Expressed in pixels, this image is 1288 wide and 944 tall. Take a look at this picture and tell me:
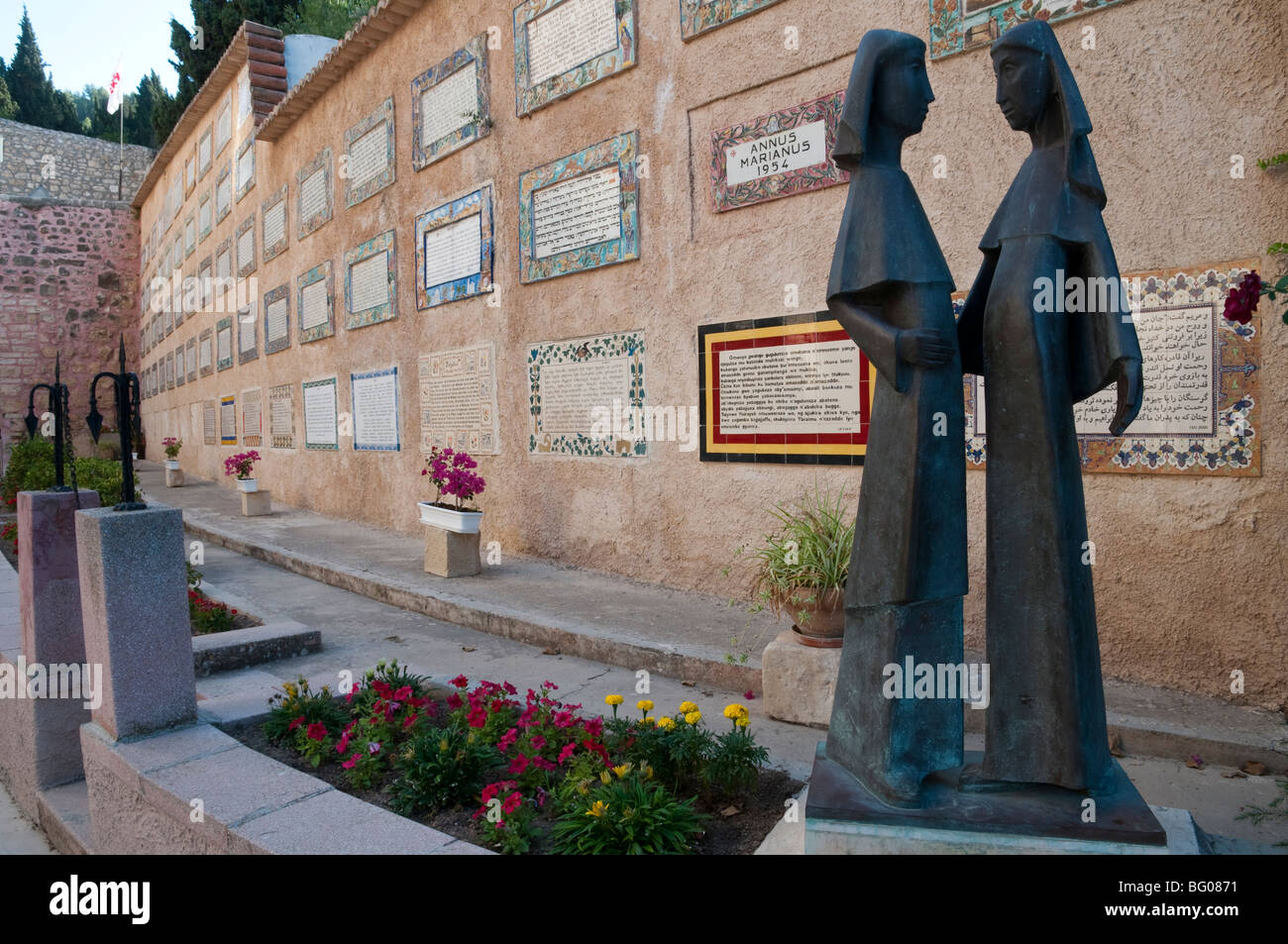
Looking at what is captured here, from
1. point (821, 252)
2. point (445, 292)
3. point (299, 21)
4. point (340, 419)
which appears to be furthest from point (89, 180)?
point (821, 252)

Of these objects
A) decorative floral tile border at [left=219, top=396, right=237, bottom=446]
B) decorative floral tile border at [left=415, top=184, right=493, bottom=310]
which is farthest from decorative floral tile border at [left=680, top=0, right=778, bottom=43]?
decorative floral tile border at [left=219, top=396, right=237, bottom=446]

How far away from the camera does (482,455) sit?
28.8ft

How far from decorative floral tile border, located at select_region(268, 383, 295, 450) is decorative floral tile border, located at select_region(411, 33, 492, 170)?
5353mm

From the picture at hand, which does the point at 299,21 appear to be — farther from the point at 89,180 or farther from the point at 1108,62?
the point at 1108,62

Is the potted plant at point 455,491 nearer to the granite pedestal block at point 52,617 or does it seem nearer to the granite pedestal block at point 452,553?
the granite pedestal block at point 452,553

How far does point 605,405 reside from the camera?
7203 mm

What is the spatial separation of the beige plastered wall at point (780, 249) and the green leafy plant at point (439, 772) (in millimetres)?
3047

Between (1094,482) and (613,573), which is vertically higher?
(1094,482)

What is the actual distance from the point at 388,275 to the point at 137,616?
7.79m

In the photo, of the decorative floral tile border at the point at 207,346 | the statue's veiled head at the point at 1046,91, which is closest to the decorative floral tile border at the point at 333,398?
the decorative floral tile border at the point at 207,346

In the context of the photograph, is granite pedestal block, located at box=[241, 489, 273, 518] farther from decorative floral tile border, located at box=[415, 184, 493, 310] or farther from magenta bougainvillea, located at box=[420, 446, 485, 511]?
magenta bougainvillea, located at box=[420, 446, 485, 511]

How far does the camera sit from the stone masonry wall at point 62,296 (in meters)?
22.2

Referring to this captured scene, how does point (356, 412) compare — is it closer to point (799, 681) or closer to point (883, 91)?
point (799, 681)
